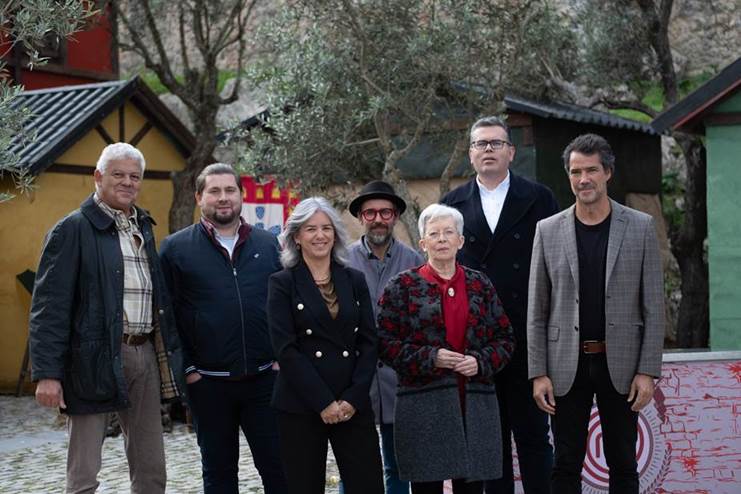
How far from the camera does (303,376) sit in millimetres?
4938

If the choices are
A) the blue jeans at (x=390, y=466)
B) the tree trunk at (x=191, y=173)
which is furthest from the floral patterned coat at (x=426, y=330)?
the tree trunk at (x=191, y=173)

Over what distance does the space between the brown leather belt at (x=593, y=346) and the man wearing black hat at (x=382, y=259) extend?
1.16 m

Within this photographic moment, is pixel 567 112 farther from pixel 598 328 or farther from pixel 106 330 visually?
pixel 106 330

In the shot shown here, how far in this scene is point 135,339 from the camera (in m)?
5.29

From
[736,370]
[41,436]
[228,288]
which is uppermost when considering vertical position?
[228,288]

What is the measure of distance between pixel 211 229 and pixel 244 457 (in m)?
4.36

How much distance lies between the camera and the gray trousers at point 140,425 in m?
5.14

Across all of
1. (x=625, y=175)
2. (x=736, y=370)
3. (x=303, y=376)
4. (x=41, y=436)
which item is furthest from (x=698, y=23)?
(x=303, y=376)

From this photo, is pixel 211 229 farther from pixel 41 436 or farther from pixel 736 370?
pixel 41 436

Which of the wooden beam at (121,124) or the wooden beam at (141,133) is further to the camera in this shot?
the wooden beam at (141,133)

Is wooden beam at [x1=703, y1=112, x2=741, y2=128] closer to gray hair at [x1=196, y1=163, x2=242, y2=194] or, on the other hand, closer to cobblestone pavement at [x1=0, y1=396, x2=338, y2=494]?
cobblestone pavement at [x1=0, y1=396, x2=338, y2=494]

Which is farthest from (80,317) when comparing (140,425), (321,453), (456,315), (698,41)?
(698,41)

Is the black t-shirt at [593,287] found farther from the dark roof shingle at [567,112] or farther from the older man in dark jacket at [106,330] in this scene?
the dark roof shingle at [567,112]

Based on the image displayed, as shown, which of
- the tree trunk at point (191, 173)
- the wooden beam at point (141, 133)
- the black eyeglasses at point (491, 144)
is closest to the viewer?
the black eyeglasses at point (491, 144)
